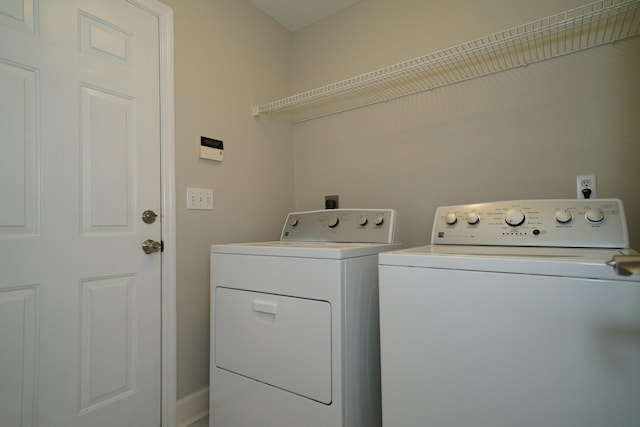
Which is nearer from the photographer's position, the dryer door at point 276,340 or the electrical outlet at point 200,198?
the dryer door at point 276,340

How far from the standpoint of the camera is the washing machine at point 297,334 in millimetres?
1119

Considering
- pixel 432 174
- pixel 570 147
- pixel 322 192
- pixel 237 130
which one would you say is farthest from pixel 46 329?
pixel 570 147

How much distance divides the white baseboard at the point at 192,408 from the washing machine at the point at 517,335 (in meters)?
1.10

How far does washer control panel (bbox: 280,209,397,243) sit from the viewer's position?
151cm

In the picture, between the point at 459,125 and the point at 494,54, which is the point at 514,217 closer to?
the point at 459,125

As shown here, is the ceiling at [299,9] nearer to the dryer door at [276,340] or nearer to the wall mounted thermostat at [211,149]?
the wall mounted thermostat at [211,149]

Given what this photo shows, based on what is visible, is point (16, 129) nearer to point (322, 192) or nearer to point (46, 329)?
point (46, 329)

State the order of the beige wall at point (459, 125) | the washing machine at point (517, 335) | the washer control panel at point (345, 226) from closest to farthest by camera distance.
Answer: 1. the washing machine at point (517, 335)
2. the beige wall at point (459, 125)
3. the washer control panel at point (345, 226)

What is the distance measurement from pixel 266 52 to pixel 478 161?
1543mm

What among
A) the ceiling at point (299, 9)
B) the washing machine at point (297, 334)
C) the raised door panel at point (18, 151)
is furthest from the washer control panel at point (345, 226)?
the ceiling at point (299, 9)

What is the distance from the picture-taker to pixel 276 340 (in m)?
1.24

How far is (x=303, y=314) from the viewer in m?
1.18

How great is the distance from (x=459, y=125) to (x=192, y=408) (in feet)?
6.70

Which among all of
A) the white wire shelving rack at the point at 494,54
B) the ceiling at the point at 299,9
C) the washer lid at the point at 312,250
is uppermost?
the ceiling at the point at 299,9
